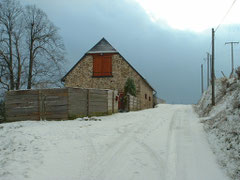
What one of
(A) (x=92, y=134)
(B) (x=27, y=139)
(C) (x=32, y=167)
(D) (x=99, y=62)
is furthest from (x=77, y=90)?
(D) (x=99, y=62)

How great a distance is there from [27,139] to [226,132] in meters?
6.70

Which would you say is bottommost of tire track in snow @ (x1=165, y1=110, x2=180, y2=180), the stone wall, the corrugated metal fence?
tire track in snow @ (x1=165, y1=110, x2=180, y2=180)

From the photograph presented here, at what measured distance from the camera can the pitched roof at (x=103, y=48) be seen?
2430 cm

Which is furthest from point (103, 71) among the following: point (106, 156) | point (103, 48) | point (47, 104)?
point (106, 156)

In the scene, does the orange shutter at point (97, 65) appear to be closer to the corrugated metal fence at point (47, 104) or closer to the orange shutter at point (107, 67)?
the orange shutter at point (107, 67)

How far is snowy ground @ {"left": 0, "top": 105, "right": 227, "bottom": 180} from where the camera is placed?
4.99 meters

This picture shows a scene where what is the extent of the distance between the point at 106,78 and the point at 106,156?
18.2 m

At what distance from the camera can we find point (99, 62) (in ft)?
79.5

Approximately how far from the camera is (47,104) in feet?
43.7

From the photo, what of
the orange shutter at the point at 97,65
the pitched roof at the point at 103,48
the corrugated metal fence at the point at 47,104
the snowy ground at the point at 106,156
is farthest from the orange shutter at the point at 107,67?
the snowy ground at the point at 106,156

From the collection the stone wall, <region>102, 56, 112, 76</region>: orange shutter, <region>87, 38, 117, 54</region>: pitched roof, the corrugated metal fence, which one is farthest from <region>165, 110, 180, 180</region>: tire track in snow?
<region>87, 38, 117, 54</region>: pitched roof

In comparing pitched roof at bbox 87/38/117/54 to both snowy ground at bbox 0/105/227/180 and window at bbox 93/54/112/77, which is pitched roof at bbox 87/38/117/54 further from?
snowy ground at bbox 0/105/227/180

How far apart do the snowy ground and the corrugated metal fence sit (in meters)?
4.29

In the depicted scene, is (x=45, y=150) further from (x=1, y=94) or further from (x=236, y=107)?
(x=1, y=94)
